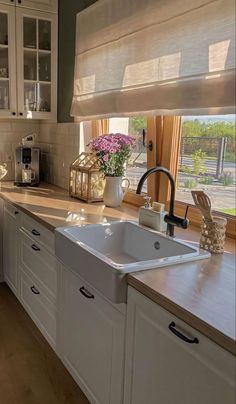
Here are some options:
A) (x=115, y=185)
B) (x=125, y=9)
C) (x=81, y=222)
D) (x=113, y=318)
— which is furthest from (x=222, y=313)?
(x=125, y=9)

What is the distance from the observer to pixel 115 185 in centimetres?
230

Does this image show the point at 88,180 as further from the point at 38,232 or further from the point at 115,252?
the point at 115,252

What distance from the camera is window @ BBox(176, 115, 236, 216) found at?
1.71 meters

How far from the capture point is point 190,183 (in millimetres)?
1987

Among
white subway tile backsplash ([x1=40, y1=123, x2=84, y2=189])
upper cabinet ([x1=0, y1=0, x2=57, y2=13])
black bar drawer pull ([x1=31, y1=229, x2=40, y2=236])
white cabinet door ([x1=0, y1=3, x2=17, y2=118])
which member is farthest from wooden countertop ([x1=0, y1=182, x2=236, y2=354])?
upper cabinet ([x1=0, y1=0, x2=57, y2=13])

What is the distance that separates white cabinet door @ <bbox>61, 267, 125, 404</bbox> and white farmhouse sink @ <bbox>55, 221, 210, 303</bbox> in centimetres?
11

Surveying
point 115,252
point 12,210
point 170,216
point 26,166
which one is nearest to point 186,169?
point 170,216

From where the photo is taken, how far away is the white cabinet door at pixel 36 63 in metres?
2.89

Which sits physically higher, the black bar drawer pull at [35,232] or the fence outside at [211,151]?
the fence outside at [211,151]

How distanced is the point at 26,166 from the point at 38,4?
1310 millimetres

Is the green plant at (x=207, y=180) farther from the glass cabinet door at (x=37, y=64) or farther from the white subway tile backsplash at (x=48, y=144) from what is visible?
the glass cabinet door at (x=37, y=64)

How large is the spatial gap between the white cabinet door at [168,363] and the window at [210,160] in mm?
796

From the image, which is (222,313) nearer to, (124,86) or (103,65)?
(124,86)

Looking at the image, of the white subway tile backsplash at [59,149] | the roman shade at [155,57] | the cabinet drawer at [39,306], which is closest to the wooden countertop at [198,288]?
the cabinet drawer at [39,306]
